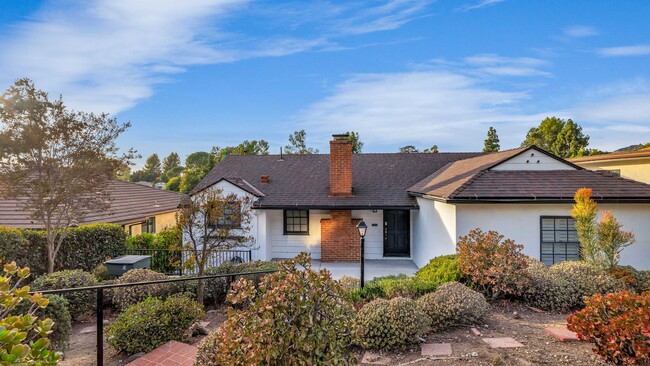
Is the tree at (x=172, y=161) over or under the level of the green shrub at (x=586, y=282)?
over

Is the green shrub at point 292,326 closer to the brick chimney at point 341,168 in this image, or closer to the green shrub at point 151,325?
the green shrub at point 151,325

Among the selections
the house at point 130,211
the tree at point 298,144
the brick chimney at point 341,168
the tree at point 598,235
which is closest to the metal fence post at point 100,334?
the house at point 130,211

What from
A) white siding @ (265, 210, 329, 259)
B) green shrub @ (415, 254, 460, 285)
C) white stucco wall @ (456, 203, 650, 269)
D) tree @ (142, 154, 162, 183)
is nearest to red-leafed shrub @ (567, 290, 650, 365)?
green shrub @ (415, 254, 460, 285)

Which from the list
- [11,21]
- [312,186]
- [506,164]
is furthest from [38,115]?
[506,164]

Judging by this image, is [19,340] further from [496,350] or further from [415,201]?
[415,201]

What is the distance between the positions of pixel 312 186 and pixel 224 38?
23.6 feet

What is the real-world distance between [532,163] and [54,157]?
1425 centimetres

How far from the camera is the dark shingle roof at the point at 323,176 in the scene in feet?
46.1

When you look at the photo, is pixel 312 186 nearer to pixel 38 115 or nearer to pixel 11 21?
pixel 38 115

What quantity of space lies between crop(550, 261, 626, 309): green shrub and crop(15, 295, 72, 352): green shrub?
30.6 feet

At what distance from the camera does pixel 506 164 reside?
1095cm

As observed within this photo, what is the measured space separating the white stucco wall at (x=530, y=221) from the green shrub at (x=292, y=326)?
786cm

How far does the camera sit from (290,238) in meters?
14.7

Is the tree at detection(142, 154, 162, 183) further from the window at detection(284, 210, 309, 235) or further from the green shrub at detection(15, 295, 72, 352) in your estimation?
the green shrub at detection(15, 295, 72, 352)
